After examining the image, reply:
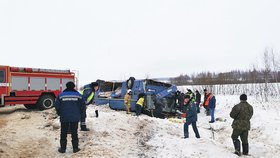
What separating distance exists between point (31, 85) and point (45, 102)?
4.01 ft

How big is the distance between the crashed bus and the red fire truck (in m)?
3.96

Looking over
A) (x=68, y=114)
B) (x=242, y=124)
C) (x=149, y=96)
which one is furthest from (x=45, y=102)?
(x=242, y=124)

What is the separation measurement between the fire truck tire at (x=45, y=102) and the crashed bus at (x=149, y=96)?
4871mm

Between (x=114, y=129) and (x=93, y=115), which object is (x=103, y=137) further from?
(x=93, y=115)

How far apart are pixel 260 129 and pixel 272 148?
3550 millimetres

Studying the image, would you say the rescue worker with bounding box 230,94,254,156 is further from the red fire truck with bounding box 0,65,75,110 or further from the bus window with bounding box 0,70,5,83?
the bus window with bounding box 0,70,5,83

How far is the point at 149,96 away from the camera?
1856 centimetres

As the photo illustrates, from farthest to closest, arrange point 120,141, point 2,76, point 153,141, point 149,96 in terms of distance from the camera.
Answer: point 149,96 < point 2,76 < point 153,141 < point 120,141

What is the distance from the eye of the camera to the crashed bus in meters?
18.5

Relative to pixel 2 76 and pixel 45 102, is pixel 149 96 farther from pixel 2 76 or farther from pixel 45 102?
pixel 2 76

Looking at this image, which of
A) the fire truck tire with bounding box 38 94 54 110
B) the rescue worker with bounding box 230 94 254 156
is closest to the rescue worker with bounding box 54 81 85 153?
the rescue worker with bounding box 230 94 254 156

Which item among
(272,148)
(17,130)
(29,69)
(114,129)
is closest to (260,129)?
(272,148)

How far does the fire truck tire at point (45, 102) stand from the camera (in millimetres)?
16703

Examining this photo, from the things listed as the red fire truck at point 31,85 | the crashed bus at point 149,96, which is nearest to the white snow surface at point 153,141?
the crashed bus at point 149,96
